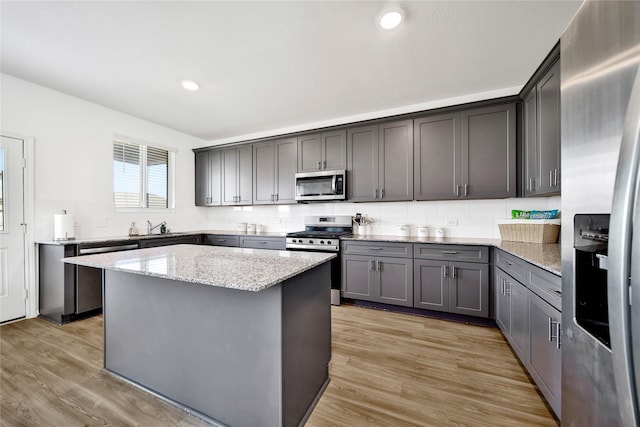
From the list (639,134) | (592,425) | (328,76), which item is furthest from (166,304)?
(328,76)

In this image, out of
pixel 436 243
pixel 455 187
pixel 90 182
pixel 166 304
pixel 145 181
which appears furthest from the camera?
pixel 145 181

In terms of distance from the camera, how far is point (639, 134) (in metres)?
0.51

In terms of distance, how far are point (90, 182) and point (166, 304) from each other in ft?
9.57

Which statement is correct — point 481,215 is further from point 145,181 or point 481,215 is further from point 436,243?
point 145,181

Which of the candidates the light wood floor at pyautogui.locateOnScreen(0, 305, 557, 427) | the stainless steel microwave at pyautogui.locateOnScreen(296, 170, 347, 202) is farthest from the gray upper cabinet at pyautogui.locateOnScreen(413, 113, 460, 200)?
the light wood floor at pyautogui.locateOnScreen(0, 305, 557, 427)

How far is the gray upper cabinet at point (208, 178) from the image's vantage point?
4.77 m

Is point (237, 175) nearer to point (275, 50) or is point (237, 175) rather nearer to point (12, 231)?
point (275, 50)

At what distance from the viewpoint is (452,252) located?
2832 millimetres

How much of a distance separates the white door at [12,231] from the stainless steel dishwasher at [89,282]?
64 centimetres

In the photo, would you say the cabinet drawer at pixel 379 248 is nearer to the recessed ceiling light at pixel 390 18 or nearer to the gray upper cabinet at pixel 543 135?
the gray upper cabinet at pixel 543 135

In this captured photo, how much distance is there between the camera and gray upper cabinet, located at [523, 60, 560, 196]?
2070mm

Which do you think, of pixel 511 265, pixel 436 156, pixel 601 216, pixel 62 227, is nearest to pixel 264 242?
pixel 62 227

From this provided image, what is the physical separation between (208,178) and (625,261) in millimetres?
5165

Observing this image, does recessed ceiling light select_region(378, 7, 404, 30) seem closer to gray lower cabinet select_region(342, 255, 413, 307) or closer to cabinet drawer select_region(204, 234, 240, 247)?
gray lower cabinet select_region(342, 255, 413, 307)
